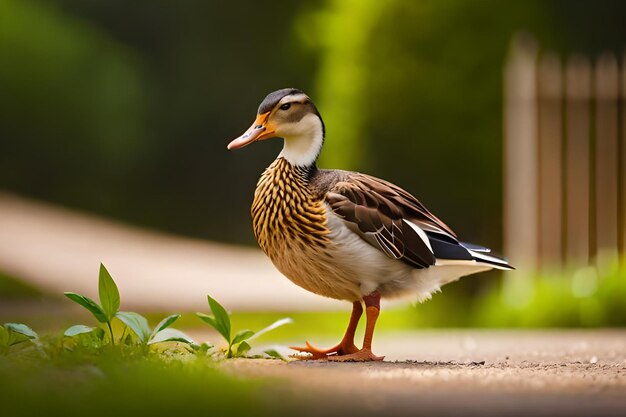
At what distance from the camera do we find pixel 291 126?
558 centimetres

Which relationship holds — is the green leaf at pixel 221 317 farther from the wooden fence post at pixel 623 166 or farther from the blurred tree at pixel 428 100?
the wooden fence post at pixel 623 166

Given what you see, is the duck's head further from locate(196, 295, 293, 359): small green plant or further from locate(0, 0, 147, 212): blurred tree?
locate(0, 0, 147, 212): blurred tree

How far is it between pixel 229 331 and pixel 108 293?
0.72 metres

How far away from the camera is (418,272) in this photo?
18.5 feet

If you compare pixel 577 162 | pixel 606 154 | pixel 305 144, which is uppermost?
pixel 606 154

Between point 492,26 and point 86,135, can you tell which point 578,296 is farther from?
point 86,135

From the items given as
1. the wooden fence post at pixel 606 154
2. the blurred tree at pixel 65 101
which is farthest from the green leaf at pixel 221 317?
the blurred tree at pixel 65 101

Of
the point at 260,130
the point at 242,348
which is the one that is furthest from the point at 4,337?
the point at 260,130

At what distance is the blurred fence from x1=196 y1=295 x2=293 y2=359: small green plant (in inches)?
225

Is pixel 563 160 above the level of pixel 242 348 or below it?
above

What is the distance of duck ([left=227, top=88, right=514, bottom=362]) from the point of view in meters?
5.39

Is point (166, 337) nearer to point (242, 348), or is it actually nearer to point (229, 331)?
point (229, 331)

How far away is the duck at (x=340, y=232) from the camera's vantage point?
17.7ft

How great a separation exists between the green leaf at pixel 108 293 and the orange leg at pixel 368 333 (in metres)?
1.21
